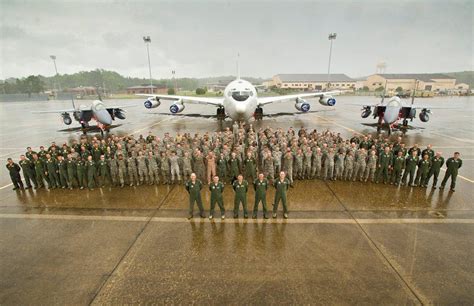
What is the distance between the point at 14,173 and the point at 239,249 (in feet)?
29.9

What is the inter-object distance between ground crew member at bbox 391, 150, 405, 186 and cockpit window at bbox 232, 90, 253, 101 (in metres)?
10.8

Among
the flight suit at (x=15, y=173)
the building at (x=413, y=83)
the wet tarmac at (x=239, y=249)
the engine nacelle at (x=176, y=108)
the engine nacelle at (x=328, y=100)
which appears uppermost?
the building at (x=413, y=83)

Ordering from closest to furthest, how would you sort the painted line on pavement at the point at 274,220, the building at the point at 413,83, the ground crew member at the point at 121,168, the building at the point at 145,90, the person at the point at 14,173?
the painted line on pavement at the point at 274,220, the person at the point at 14,173, the ground crew member at the point at 121,168, the building at the point at 145,90, the building at the point at 413,83

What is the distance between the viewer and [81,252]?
5668 millimetres

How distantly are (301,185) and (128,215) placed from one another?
6122mm

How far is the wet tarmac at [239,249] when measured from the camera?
4.48 meters

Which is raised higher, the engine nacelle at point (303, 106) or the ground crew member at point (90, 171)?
the engine nacelle at point (303, 106)

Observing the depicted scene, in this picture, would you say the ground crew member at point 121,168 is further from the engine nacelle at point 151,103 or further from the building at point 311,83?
the building at point 311,83

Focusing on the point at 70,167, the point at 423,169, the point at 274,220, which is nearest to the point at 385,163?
the point at 423,169

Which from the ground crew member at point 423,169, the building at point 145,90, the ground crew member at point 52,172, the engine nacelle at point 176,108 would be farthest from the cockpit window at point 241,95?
the building at point 145,90

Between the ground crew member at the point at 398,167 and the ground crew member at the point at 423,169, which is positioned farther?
the ground crew member at the point at 398,167

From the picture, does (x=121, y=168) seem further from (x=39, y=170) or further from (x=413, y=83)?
(x=413, y=83)

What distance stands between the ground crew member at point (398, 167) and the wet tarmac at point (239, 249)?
0.45m

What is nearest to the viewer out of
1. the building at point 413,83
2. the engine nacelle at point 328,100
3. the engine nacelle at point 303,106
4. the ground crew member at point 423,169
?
the ground crew member at point 423,169
